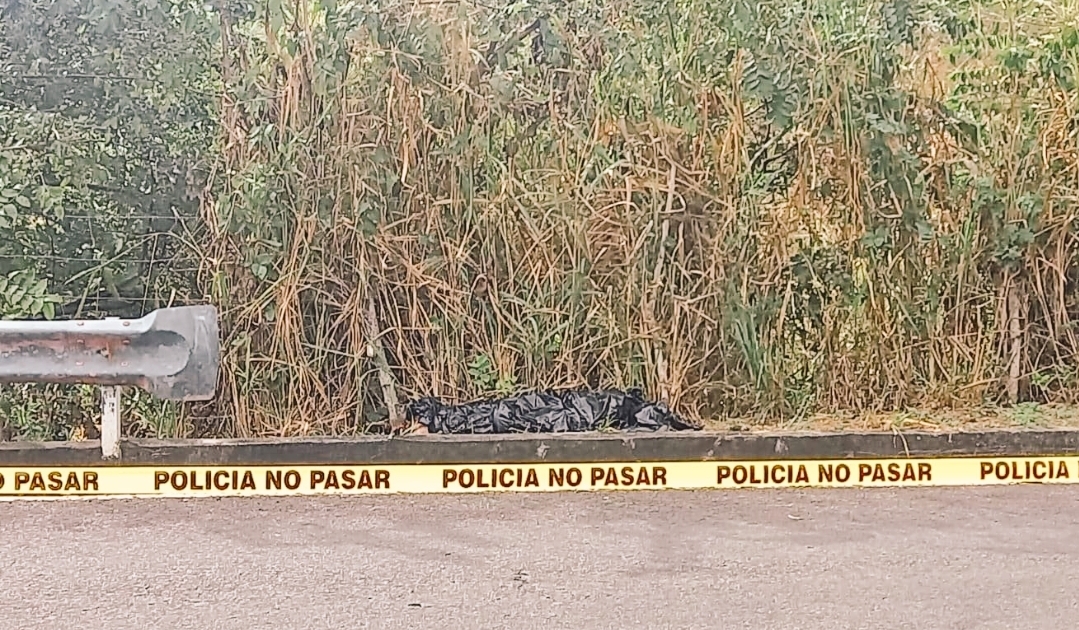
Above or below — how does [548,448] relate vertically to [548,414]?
below

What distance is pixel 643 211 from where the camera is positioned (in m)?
5.37

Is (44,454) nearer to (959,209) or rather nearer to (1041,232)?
(959,209)

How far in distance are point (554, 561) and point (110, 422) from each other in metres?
2.07

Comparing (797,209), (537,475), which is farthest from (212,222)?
(797,209)

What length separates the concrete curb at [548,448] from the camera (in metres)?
4.90

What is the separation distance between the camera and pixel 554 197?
536cm

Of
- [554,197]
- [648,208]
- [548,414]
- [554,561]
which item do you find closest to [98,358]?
[548,414]

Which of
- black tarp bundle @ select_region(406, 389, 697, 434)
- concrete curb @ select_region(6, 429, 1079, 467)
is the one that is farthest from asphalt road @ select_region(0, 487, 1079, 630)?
black tarp bundle @ select_region(406, 389, 697, 434)

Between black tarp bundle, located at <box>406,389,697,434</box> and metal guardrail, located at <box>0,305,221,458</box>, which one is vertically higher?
metal guardrail, located at <box>0,305,221,458</box>

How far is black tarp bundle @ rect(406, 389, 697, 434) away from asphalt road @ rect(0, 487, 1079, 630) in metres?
0.46

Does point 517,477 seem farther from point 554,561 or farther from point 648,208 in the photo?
point 648,208

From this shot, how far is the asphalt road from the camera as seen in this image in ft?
11.6

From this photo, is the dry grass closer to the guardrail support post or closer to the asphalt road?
the guardrail support post

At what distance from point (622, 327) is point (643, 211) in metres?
0.53
